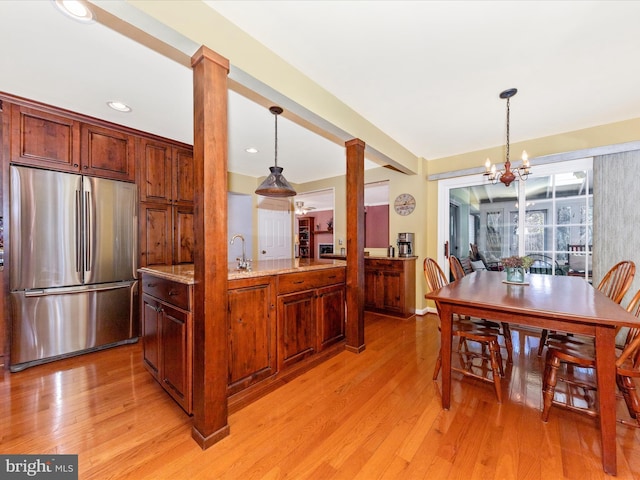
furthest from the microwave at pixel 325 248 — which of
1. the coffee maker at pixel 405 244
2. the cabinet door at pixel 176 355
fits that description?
the cabinet door at pixel 176 355

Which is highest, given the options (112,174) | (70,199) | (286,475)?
(112,174)

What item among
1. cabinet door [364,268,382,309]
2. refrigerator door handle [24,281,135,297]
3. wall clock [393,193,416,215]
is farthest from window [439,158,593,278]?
refrigerator door handle [24,281,135,297]

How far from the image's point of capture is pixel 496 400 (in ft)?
6.29

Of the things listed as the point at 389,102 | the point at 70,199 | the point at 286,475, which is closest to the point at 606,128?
the point at 389,102

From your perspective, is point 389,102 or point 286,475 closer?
point 286,475

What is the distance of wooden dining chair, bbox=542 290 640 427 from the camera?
1462mm

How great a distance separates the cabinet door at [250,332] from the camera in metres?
1.84

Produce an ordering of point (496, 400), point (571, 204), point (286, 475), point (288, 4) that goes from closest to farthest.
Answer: point (286, 475), point (288, 4), point (496, 400), point (571, 204)

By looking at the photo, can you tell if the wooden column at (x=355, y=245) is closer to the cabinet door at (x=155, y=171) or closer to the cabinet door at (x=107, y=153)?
the cabinet door at (x=155, y=171)

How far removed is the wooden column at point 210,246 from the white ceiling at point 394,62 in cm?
49

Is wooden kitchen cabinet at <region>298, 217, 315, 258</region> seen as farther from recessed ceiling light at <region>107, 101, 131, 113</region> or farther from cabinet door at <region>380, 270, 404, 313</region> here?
recessed ceiling light at <region>107, 101, 131, 113</region>

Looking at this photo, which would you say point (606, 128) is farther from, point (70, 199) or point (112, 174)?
point (70, 199)

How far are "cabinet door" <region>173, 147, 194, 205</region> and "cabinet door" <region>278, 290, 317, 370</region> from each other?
7.54 feet

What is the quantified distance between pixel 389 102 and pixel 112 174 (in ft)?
10.1
